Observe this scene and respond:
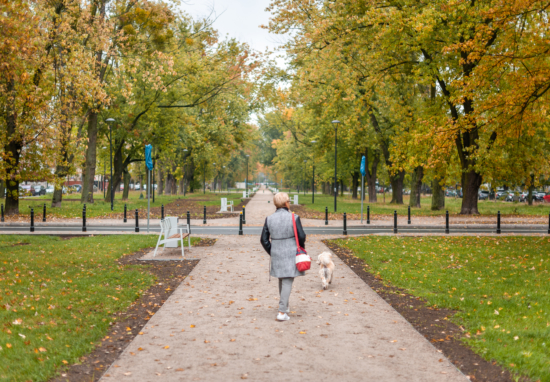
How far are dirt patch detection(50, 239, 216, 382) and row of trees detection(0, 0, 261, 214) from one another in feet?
17.8

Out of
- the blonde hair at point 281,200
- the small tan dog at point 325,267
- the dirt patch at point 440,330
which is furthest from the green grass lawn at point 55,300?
the dirt patch at point 440,330

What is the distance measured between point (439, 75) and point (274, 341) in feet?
73.0

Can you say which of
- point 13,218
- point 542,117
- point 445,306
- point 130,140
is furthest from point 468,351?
point 130,140

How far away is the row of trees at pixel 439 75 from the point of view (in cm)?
1459

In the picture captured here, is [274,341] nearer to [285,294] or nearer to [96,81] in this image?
[285,294]

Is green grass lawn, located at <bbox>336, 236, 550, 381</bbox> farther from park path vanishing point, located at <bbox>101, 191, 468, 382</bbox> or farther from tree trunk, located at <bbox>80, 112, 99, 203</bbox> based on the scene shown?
tree trunk, located at <bbox>80, 112, 99, 203</bbox>

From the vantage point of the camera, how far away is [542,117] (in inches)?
580

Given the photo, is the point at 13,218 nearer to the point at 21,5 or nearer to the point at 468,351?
the point at 21,5

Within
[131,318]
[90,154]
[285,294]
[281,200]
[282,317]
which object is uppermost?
[90,154]

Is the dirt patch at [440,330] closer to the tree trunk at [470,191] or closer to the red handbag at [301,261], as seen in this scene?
the red handbag at [301,261]

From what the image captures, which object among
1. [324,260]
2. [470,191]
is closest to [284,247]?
[324,260]

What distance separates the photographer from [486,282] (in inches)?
364

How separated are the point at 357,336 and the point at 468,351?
1264 mm

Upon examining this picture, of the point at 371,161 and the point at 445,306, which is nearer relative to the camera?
the point at 445,306
